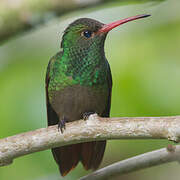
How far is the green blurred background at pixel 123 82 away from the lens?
3.84 m

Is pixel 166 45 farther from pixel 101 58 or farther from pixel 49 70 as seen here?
pixel 49 70

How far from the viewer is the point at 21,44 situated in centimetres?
492

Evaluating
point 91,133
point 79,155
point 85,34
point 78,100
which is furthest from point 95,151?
point 91,133

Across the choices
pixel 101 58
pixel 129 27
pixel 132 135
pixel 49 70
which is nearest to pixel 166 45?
pixel 129 27

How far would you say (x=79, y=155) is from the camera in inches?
157

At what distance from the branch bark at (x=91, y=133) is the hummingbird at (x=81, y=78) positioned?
2.24 feet

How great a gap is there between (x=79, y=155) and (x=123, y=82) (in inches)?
29.7

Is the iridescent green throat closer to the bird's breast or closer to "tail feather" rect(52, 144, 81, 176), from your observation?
the bird's breast

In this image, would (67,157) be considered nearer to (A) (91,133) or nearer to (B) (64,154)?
(B) (64,154)

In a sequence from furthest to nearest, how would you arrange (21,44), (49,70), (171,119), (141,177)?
(21,44)
(141,177)
(49,70)
(171,119)

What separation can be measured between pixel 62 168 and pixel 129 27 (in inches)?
60.6

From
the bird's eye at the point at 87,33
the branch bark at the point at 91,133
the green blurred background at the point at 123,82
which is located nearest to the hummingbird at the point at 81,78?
the bird's eye at the point at 87,33

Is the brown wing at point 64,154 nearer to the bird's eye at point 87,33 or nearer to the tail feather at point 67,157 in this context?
the tail feather at point 67,157

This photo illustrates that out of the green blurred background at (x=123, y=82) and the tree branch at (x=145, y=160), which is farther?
the green blurred background at (x=123, y=82)
